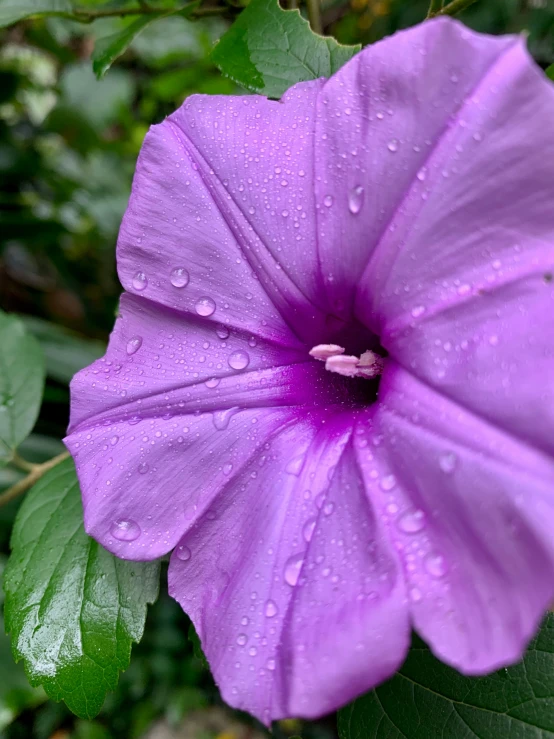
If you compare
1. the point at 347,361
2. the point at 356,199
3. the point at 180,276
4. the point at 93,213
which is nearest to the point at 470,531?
the point at 347,361

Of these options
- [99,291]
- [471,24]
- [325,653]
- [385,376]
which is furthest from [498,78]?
[99,291]

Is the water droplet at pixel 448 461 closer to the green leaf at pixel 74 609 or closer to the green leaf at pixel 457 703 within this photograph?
the green leaf at pixel 457 703

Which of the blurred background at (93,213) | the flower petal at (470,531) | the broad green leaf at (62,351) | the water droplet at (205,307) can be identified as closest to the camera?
the flower petal at (470,531)

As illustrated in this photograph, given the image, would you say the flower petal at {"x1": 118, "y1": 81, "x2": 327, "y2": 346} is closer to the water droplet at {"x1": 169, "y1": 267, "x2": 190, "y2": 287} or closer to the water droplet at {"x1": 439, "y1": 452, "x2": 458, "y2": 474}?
the water droplet at {"x1": 169, "y1": 267, "x2": 190, "y2": 287}

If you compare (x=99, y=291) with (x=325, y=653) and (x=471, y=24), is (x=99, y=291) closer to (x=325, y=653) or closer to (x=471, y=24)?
(x=471, y=24)

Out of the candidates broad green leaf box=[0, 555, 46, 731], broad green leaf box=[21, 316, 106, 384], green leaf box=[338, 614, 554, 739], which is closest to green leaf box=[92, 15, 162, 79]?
green leaf box=[338, 614, 554, 739]

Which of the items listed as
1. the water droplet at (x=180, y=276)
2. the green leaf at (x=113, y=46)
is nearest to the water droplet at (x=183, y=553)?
the water droplet at (x=180, y=276)
